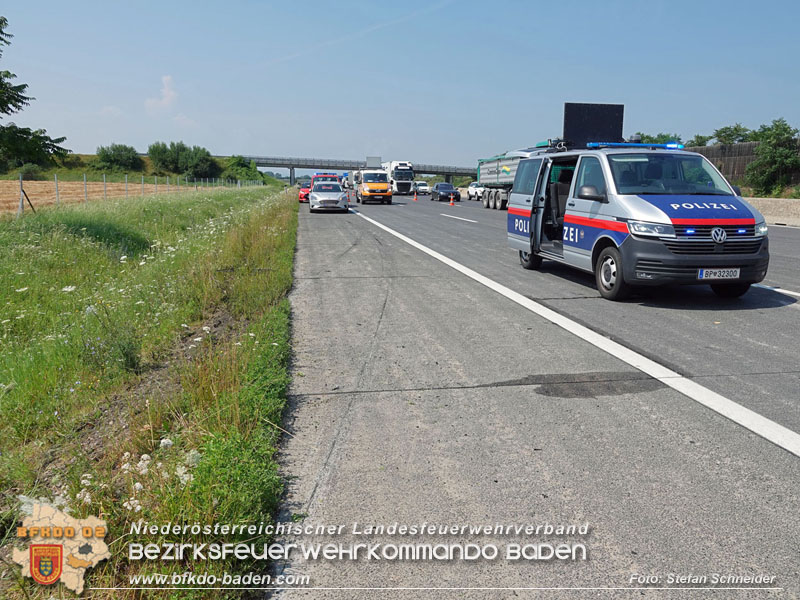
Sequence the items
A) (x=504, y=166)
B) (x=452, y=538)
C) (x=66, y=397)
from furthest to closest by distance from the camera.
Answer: (x=504, y=166), (x=66, y=397), (x=452, y=538)

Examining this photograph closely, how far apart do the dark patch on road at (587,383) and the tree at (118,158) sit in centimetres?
10876

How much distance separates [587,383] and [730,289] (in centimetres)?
436

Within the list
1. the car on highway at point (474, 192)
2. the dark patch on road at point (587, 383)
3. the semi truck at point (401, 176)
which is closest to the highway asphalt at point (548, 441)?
the dark patch on road at point (587, 383)

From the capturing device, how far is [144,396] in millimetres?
4824

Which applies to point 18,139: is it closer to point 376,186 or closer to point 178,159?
point 376,186

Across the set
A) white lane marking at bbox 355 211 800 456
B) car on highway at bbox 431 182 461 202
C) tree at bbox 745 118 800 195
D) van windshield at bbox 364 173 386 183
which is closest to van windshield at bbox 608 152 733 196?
white lane marking at bbox 355 211 800 456

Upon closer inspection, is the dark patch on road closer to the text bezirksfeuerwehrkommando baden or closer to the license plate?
the text bezirksfeuerwehrkommando baden

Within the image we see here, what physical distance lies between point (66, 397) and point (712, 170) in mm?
8293

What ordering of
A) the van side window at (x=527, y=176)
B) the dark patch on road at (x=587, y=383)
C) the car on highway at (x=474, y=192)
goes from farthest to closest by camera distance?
the car on highway at (x=474, y=192) → the van side window at (x=527, y=176) → the dark patch on road at (x=587, y=383)

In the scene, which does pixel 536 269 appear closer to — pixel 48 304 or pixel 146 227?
pixel 48 304

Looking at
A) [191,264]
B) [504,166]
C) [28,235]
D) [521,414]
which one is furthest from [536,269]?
[504,166]

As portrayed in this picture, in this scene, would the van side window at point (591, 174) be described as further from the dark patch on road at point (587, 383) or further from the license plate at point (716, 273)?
the dark patch on road at point (587, 383)

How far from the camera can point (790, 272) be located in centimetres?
1064

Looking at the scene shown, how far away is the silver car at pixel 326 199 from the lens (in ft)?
97.5
